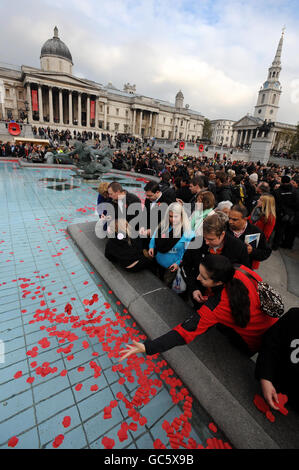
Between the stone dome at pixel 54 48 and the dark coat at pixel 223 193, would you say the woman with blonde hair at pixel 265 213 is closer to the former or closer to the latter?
the dark coat at pixel 223 193

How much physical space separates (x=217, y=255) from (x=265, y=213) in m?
2.92

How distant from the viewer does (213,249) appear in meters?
3.06

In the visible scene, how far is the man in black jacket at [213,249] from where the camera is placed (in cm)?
277

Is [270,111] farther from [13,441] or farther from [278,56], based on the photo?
[13,441]

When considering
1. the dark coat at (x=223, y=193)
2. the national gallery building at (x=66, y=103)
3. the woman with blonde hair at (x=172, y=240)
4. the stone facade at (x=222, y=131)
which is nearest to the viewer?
the woman with blonde hair at (x=172, y=240)

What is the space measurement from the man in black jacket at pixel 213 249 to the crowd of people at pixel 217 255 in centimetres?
1

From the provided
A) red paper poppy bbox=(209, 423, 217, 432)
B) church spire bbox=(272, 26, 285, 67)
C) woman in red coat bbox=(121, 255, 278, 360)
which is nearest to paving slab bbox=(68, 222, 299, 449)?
red paper poppy bbox=(209, 423, 217, 432)

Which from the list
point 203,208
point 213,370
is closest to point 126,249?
point 203,208

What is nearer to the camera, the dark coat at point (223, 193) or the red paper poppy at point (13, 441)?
the red paper poppy at point (13, 441)

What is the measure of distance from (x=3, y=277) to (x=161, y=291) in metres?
3.00

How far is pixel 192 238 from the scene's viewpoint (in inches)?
141

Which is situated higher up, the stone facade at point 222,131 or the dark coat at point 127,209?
the stone facade at point 222,131

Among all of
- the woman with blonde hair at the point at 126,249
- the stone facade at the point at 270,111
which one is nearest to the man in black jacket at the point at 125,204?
the woman with blonde hair at the point at 126,249

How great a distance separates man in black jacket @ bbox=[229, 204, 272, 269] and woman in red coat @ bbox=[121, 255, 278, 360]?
135 centimetres
